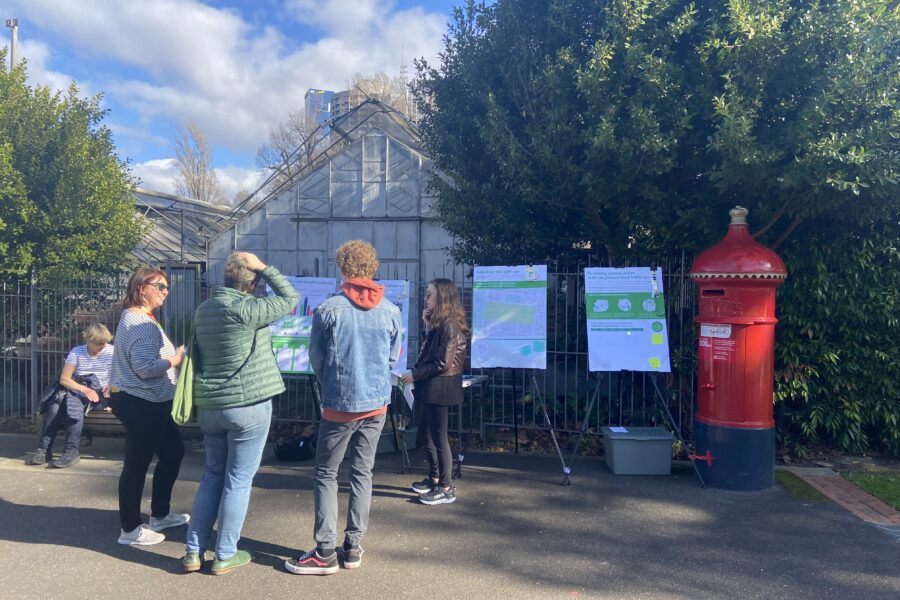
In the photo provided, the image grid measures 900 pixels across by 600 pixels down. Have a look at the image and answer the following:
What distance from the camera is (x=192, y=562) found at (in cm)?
402

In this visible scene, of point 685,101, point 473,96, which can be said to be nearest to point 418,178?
point 473,96

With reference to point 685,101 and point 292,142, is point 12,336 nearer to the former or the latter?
point 685,101

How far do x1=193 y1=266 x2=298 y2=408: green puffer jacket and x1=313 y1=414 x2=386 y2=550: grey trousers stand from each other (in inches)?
18.8

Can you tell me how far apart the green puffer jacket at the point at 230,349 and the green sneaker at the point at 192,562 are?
92cm

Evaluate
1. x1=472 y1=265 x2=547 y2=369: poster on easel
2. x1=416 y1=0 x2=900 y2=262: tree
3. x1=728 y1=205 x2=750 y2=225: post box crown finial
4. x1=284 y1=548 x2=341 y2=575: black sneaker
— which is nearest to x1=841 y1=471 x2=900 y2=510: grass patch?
x1=416 y1=0 x2=900 y2=262: tree

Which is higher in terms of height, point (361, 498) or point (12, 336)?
point (12, 336)

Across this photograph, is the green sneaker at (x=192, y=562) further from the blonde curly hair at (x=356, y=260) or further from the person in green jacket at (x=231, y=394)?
the blonde curly hair at (x=356, y=260)

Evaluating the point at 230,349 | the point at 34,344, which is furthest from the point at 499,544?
the point at 34,344

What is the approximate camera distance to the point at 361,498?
4.14 metres

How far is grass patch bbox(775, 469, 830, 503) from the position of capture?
18.1 ft

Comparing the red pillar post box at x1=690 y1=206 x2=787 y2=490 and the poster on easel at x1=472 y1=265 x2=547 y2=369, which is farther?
the poster on easel at x1=472 y1=265 x2=547 y2=369

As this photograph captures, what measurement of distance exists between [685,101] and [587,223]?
1870 mm

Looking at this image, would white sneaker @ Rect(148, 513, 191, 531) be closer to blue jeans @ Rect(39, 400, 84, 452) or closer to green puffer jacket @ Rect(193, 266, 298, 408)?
green puffer jacket @ Rect(193, 266, 298, 408)

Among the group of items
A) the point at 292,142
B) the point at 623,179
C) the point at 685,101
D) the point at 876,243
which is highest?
the point at 292,142
